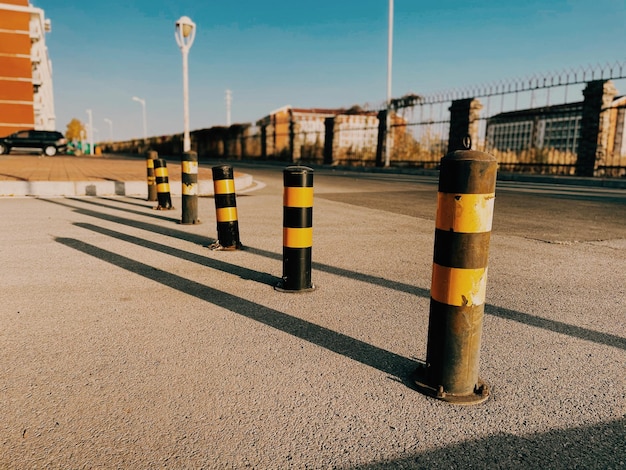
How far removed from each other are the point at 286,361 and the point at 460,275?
1.02 m

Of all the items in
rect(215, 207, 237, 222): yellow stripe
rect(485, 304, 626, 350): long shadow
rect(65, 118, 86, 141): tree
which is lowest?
rect(485, 304, 626, 350): long shadow

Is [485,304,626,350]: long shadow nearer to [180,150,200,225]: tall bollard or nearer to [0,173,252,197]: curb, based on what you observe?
[180,150,200,225]: tall bollard

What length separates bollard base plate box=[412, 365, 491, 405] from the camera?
2256 mm

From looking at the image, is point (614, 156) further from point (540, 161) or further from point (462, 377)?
point (462, 377)

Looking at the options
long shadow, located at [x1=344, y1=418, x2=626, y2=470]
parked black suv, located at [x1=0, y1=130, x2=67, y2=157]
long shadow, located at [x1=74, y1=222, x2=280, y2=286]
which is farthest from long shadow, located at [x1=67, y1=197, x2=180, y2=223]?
parked black suv, located at [x1=0, y1=130, x2=67, y2=157]

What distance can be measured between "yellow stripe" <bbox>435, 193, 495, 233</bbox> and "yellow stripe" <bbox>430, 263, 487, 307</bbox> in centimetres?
20

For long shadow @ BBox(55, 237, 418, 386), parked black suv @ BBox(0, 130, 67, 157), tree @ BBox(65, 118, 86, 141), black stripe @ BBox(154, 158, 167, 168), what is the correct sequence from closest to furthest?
long shadow @ BBox(55, 237, 418, 386)
black stripe @ BBox(154, 158, 167, 168)
parked black suv @ BBox(0, 130, 67, 157)
tree @ BBox(65, 118, 86, 141)

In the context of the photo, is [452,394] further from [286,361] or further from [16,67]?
[16,67]

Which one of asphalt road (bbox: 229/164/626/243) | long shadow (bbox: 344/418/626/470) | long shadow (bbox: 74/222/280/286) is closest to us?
long shadow (bbox: 344/418/626/470)

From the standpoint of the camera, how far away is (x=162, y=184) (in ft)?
27.4

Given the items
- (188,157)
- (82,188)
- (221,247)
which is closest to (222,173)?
(221,247)

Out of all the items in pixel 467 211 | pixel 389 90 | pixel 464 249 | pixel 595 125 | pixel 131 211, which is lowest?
pixel 131 211

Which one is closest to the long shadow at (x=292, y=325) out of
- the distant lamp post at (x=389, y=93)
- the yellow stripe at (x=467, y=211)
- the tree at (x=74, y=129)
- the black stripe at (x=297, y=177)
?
the yellow stripe at (x=467, y=211)

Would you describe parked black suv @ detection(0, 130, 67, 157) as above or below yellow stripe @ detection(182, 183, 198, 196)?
above
